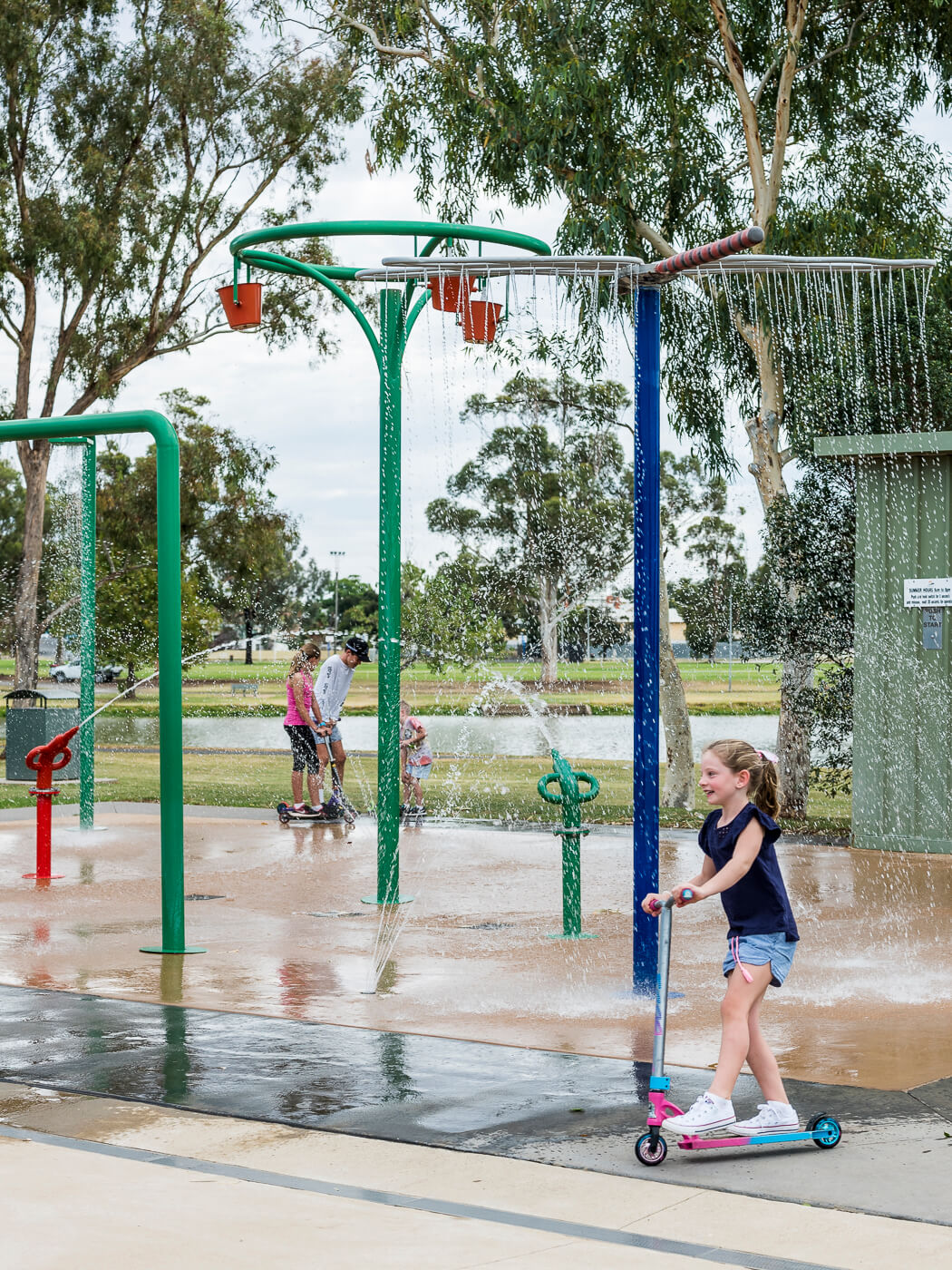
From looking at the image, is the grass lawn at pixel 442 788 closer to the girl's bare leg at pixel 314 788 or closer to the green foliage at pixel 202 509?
the girl's bare leg at pixel 314 788

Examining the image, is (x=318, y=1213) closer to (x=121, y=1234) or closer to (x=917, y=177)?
(x=121, y=1234)

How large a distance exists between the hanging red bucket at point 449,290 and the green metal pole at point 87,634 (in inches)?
220

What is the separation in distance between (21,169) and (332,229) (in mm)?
22791

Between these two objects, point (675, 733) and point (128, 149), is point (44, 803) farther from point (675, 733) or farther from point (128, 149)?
point (128, 149)

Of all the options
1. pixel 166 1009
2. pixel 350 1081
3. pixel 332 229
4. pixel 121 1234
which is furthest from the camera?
pixel 332 229

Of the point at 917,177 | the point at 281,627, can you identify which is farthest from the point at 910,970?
the point at 281,627

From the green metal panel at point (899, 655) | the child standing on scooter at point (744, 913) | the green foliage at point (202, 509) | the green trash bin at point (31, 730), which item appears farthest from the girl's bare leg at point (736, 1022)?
the green foliage at point (202, 509)

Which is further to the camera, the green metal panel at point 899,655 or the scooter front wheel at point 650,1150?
the green metal panel at point 899,655

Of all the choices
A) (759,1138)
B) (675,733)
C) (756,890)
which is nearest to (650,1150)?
(759,1138)

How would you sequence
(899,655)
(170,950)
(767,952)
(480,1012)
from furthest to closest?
(899,655) → (170,950) → (480,1012) → (767,952)

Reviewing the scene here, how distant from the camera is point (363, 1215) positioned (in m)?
4.45

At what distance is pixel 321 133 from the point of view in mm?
32250

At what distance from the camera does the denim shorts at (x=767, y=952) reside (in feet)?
16.9

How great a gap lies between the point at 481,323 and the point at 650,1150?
6110mm
